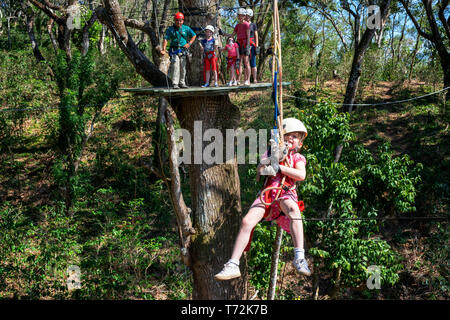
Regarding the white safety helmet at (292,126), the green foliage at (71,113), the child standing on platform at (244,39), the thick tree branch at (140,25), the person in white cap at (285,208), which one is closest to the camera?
the person in white cap at (285,208)

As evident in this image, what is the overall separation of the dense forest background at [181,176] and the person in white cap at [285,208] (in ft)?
1.20

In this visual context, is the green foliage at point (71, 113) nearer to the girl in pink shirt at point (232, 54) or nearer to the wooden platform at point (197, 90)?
the girl in pink shirt at point (232, 54)

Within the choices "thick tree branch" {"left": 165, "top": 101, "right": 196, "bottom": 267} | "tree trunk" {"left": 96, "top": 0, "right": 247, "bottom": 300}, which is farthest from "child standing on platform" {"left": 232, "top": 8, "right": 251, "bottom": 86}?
"thick tree branch" {"left": 165, "top": 101, "right": 196, "bottom": 267}

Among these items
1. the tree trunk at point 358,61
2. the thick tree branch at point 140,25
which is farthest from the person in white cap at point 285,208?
the tree trunk at point 358,61

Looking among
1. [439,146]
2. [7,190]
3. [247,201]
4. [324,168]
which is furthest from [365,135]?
[7,190]

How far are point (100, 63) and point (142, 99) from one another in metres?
2.17

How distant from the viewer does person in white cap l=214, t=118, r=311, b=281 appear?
3.72 meters

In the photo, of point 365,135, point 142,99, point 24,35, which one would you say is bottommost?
point 365,135

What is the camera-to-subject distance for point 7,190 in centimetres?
1206

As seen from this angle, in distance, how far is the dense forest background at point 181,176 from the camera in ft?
21.5

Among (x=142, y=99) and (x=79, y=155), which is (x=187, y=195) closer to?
(x=79, y=155)

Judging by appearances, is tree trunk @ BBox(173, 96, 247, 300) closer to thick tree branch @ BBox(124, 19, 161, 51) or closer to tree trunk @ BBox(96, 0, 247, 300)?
tree trunk @ BBox(96, 0, 247, 300)

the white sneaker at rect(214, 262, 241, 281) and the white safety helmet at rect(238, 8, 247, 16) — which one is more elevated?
the white safety helmet at rect(238, 8, 247, 16)

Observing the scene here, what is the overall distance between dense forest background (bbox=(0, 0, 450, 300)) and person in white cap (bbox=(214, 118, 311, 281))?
365 millimetres
